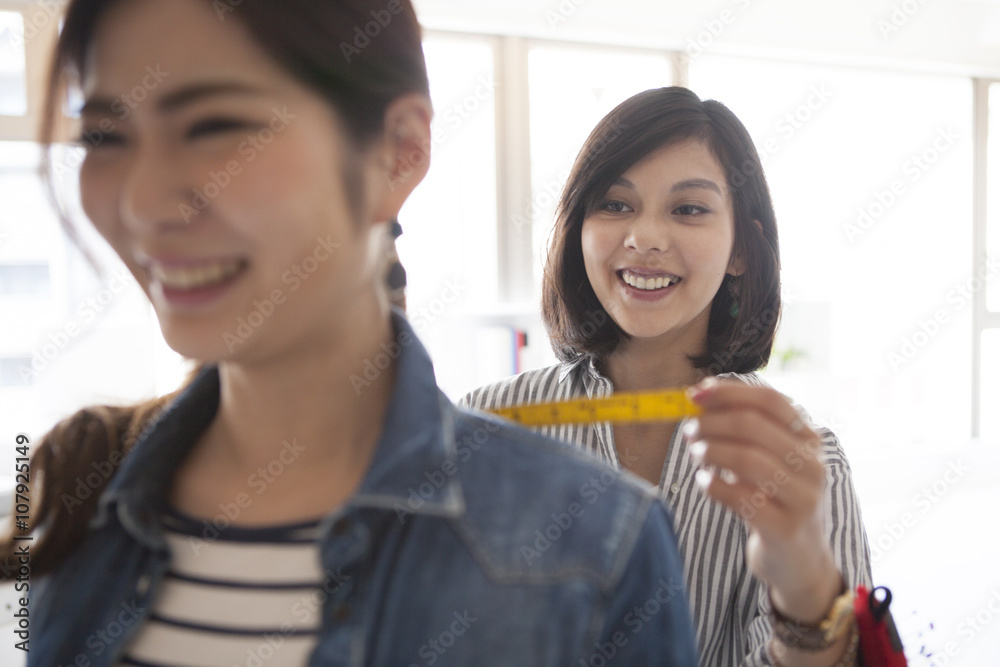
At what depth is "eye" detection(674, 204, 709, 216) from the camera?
193 centimetres

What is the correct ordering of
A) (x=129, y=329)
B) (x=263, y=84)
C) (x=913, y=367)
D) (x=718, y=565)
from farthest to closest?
(x=913, y=367), (x=129, y=329), (x=718, y=565), (x=263, y=84)

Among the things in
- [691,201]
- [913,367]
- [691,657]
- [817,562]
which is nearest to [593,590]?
[691,657]

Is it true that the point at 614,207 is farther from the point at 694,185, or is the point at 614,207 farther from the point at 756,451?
the point at 756,451

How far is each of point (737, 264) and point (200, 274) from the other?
5.07 feet

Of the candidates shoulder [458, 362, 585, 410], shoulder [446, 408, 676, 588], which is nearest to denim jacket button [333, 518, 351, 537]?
shoulder [446, 408, 676, 588]

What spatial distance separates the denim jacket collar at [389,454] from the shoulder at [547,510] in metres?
0.03

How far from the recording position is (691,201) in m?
1.90

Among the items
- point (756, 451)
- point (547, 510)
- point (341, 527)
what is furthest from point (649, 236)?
point (341, 527)

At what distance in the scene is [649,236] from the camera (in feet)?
6.11

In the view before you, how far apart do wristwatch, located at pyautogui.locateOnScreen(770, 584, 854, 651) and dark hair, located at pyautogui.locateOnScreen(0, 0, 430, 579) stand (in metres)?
1.00

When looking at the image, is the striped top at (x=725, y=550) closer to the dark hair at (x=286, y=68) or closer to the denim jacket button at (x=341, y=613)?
the denim jacket button at (x=341, y=613)

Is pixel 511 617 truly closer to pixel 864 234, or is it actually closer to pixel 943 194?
pixel 864 234

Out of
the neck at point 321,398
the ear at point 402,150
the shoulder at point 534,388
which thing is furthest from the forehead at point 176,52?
the shoulder at point 534,388

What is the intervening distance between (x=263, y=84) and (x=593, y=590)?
702 millimetres
